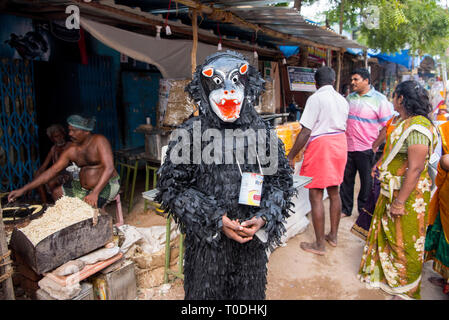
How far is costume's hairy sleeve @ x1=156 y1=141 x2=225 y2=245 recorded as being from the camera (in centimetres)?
168

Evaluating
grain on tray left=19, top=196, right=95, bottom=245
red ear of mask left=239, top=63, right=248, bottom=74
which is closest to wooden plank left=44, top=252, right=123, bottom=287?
grain on tray left=19, top=196, right=95, bottom=245

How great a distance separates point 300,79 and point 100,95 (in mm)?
3848

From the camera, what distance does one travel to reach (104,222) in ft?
9.13

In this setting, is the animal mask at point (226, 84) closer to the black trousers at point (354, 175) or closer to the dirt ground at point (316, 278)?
the dirt ground at point (316, 278)

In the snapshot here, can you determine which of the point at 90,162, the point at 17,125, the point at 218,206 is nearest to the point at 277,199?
the point at 218,206

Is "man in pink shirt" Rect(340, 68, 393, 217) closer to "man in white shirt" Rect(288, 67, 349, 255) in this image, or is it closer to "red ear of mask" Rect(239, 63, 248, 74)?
"man in white shirt" Rect(288, 67, 349, 255)

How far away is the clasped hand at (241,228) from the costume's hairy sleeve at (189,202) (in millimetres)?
38

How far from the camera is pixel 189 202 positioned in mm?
1688

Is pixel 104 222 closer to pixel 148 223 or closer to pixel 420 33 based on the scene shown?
pixel 148 223

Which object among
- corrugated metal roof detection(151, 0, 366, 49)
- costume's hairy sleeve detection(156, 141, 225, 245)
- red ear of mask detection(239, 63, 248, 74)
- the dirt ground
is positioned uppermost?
corrugated metal roof detection(151, 0, 366, 49)

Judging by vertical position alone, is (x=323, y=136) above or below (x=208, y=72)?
below

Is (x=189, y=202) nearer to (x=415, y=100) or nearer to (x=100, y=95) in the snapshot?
(x=415, y=100)

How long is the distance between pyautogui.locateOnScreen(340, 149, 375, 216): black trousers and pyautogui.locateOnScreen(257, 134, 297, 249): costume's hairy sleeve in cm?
293
